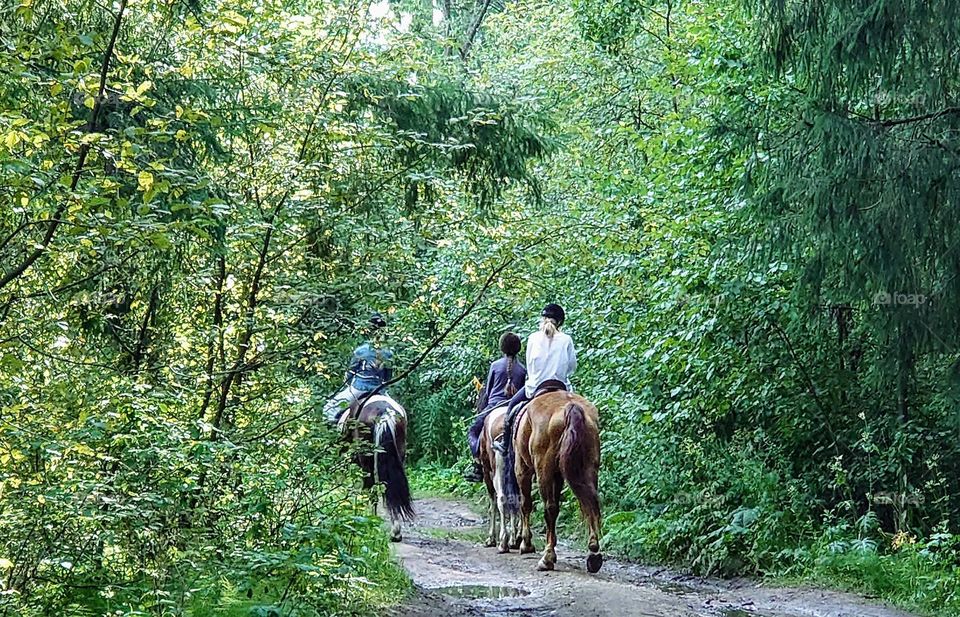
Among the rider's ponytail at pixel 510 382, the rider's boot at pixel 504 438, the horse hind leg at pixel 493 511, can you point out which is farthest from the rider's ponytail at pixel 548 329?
the horse hind leg at pixel 493 511

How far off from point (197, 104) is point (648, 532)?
8.42 m

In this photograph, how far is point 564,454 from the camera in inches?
438

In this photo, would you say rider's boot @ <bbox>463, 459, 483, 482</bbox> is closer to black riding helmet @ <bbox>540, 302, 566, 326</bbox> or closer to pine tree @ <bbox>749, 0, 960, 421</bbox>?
black riding helmet @ <bbox>540, 302, 566, 326</bbox>

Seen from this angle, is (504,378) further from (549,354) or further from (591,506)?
(591,506)

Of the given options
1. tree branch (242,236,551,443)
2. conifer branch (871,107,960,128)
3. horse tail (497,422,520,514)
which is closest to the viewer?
tree branch (242,236,551,443)

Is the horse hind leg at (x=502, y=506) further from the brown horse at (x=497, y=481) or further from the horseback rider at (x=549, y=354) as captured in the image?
the horseback rider at (x=549, y=354)

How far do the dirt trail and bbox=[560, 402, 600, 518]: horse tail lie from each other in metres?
0.75

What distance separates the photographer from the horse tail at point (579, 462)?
11125mm

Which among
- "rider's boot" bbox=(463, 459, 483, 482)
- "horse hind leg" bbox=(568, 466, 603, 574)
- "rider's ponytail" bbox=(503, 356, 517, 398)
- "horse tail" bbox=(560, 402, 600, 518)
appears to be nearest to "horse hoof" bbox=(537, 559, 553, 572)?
"horse hind leg" bbox=(568, 466, 603, 574)

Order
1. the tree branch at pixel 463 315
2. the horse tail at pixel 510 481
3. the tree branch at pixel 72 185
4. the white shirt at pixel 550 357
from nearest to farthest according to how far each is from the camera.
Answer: the tree branch at pixel 72 185 < the tree branch at pixel 463 315 < the white shirt at pixel 550 357 < the horse tail at pixel 510 481

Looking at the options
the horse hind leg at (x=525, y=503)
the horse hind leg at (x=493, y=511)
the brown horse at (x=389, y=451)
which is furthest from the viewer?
the horse hind leg at (x=493, y=511)

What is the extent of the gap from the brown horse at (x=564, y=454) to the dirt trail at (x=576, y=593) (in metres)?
0.42

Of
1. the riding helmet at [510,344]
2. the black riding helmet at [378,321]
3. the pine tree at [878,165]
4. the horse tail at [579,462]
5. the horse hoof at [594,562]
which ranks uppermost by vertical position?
the pine tree at [878,165]

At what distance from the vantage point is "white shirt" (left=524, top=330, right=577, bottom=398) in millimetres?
12180
